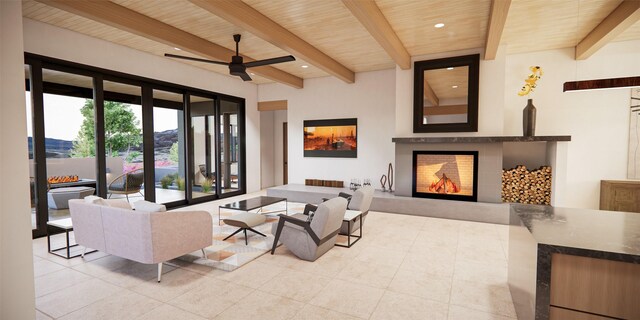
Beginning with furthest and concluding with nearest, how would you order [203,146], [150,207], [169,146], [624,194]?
[203,146]
[169,146]
[624,194]
[150,207]

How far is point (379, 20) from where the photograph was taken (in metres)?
4.13

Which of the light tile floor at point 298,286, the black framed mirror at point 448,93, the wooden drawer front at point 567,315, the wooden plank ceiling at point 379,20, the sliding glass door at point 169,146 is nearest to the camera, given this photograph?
the wooden drawer front at point 567,315

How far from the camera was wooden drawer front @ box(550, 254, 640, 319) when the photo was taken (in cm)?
162

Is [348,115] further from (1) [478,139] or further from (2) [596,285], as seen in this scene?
(2) [596,285]

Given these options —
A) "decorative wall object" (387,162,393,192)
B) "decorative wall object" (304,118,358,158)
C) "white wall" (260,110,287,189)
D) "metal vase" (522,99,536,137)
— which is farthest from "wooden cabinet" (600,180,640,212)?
"white wall" (260,110,287,189)

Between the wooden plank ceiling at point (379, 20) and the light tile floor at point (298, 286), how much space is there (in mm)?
3105

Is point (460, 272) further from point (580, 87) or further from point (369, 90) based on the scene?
point (369, 90)

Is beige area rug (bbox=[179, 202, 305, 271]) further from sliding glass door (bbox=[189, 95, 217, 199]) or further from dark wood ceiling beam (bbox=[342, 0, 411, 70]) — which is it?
dark wood ceiling beam (bbox=[342, 0, 411, 70])

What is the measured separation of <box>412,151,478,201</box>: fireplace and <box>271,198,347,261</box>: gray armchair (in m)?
3.11

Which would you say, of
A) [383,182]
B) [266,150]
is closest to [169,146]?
[266,150]

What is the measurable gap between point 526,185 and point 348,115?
13.7ft

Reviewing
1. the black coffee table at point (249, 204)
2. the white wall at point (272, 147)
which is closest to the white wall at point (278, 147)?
the white wall at point (272, 147)

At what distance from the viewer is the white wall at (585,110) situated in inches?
218

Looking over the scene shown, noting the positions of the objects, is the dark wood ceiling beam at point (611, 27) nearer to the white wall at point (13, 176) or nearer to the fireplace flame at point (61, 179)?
the white wall at point (13, 176)
